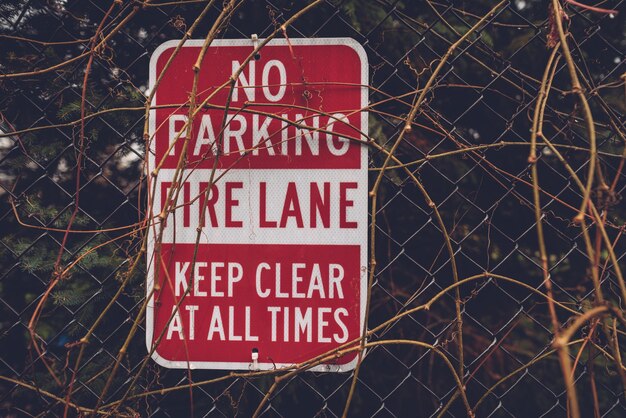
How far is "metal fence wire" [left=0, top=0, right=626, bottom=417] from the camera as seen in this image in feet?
4.23

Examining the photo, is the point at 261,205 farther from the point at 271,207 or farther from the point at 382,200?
the point at 382,200

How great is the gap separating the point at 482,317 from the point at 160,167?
1.66 metres

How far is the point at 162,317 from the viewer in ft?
4.25

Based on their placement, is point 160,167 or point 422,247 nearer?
point 160,167

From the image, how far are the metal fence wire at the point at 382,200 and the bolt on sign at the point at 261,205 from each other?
0.20 feet

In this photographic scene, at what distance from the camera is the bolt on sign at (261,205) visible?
4.18 feet

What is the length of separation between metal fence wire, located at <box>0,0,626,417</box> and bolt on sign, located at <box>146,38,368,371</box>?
0.06 m

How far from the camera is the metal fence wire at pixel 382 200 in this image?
4.23 ft

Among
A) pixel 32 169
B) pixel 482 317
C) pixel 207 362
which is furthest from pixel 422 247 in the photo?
pixel 32 169

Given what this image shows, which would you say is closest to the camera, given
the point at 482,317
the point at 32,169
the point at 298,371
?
the point at 298,371

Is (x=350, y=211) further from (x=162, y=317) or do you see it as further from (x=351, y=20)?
(x=351, y=20)

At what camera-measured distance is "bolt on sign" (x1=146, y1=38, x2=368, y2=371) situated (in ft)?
4.18

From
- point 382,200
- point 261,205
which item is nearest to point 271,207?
point 261,205

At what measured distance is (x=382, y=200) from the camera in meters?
2.06
